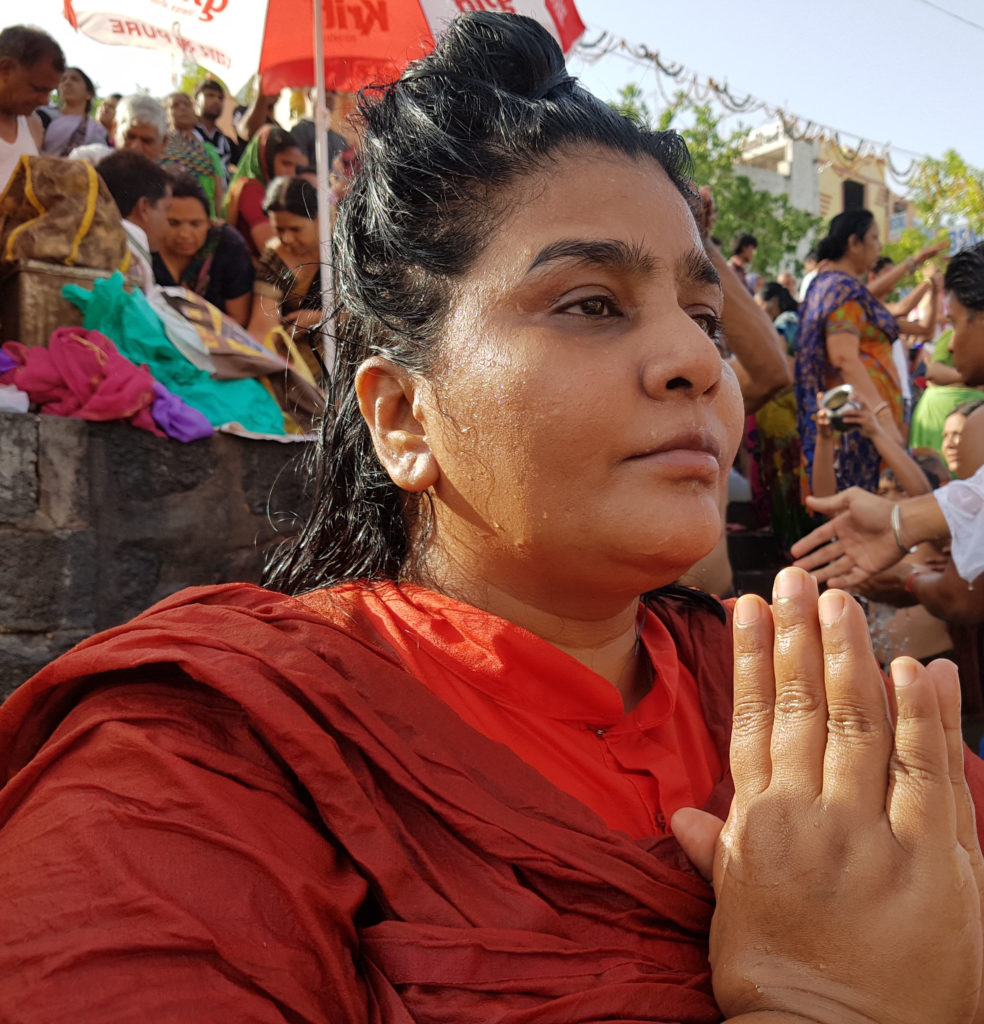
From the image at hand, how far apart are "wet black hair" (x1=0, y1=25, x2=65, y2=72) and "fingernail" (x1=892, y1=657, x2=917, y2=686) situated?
4868mm

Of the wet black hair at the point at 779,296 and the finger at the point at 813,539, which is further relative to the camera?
the wet black hair at the point at 779,296

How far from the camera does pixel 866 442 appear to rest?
4.96 m

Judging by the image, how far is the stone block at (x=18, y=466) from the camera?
3.14 m

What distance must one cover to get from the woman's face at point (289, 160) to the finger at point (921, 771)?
6263 mm

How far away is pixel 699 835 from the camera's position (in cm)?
120

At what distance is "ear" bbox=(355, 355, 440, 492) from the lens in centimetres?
142

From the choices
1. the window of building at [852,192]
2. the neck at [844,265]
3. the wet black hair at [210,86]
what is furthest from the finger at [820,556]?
the window of building at [852,192]

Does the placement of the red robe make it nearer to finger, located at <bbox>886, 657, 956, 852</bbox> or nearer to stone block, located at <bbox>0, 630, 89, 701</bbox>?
finger, located at <bbox>886, 657, 956, 852</bbox>

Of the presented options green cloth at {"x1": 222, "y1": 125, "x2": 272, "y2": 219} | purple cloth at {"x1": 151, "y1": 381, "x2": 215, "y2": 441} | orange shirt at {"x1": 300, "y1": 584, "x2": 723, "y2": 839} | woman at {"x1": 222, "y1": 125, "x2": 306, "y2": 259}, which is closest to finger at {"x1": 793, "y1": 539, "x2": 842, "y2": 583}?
orange shirt at {"x1": 300, "y1": 584, "x2": 723, "y2": 839}

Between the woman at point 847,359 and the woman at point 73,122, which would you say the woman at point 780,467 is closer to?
the woman at point 847,359

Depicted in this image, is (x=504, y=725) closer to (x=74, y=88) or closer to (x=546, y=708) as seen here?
(x=546, y=708)

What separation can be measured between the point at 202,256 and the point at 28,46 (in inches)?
58.1

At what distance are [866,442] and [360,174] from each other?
4.04 m

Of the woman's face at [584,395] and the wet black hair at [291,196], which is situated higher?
the wet black hair at [291,196]
